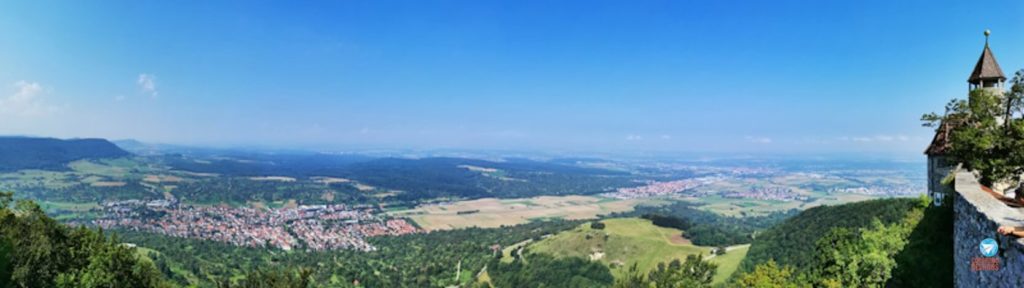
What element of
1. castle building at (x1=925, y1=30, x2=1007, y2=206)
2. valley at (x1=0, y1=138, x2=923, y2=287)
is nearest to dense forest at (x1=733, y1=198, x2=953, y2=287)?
castle building at (x1=925, y1=30, x2=1007, y2=206)

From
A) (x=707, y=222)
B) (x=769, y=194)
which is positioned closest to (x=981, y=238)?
(x=707, y=222)

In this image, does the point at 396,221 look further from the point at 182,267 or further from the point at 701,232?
the point at 701,232

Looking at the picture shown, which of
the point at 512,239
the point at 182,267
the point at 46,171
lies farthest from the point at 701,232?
the point at 46,171

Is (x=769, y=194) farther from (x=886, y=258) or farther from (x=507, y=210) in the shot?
(x=886, y=258)

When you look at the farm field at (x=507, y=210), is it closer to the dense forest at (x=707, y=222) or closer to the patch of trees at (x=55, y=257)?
the dense forest at (x=707, y=222)

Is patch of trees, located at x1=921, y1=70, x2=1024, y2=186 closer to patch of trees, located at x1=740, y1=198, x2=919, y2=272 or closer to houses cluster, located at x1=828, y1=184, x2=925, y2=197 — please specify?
patch of trees, located at x1=740, y1=198, x2=919, y2=272

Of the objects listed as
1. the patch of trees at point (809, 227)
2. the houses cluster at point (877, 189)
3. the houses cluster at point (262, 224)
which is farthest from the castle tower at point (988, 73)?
the houses cluster at point (877, 189)
